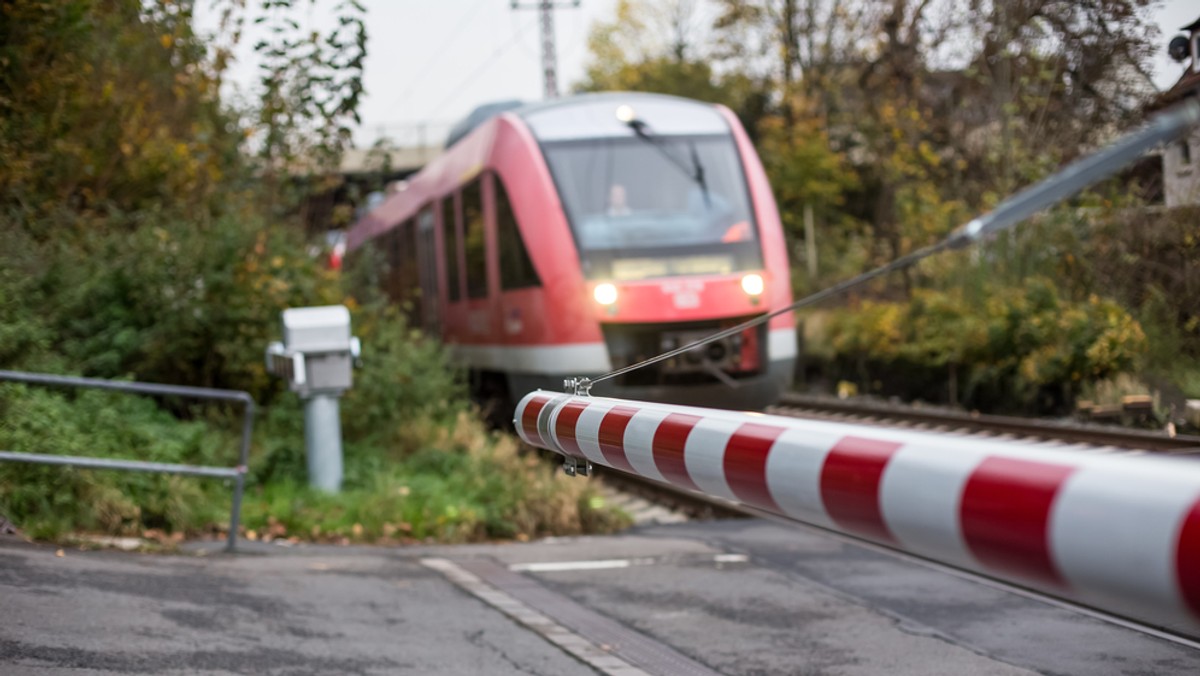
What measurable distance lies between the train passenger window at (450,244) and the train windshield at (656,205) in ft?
8.27

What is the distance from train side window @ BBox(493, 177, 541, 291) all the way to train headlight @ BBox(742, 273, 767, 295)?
1.73 meters

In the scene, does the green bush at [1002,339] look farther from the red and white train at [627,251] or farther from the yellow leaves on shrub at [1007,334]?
the red and white train at [627,251]

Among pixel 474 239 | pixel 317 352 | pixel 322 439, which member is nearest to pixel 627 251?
pixel 474 239

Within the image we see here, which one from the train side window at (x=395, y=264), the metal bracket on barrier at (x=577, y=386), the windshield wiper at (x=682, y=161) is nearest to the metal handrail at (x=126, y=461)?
the metal bracket on barrier at (x=577, y=386)

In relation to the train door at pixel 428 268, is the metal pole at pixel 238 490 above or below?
below

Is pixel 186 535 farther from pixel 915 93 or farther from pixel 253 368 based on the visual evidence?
pixel 915 93

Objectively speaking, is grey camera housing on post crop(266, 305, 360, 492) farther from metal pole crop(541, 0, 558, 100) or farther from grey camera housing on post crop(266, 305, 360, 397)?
metal pole crop(541, 0, 558, 100)

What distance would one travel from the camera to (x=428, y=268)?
51.3 ft

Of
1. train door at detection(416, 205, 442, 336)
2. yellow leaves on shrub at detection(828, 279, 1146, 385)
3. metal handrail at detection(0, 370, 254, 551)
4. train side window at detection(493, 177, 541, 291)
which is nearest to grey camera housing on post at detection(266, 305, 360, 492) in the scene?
metal handrail at detection(0, 370, 254, 551)

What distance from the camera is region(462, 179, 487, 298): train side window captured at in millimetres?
12922

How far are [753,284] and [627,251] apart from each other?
1105 millimetres

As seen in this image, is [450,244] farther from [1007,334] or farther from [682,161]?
[1007,334]

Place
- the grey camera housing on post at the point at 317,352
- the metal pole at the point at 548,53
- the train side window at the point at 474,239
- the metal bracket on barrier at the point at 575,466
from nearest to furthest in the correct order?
the metal bracket on barrier at the point at 575,466
the grey camera housing on post at the point at 317,352
the train side window at the point at 474,239
the metal pole at the point at 548,53

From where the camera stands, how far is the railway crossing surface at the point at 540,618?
496 centimetres
